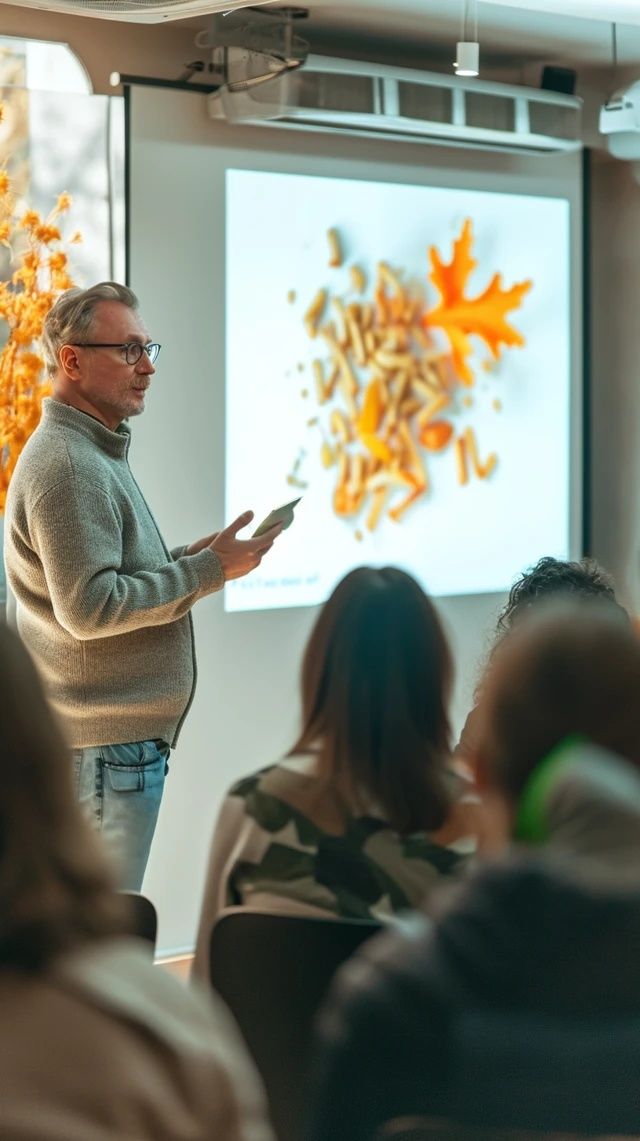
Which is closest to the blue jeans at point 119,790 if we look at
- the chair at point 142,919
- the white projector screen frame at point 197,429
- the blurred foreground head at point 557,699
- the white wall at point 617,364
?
the chair at point 142,919

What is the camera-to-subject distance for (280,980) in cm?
153

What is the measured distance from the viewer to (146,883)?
165 inches

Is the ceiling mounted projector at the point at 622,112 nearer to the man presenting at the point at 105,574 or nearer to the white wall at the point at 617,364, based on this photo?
the white wall at the point at 617,364

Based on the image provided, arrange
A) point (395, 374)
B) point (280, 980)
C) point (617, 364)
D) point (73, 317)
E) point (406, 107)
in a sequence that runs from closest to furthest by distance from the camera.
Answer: point (280, 980), point (73, 317), point (406, 107), point (395, 374), point (617, 364)

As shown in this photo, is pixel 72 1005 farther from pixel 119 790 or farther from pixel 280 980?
pixel 119 790

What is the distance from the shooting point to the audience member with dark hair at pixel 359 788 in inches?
59.9

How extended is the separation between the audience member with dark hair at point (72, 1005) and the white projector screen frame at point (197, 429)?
3231 millimetres

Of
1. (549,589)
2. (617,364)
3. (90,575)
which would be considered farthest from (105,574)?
(617,364)

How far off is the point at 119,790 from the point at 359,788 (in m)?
1.27

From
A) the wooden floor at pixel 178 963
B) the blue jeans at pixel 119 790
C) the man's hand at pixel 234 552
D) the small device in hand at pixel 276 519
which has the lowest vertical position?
the wooden floor at pixel 178 963

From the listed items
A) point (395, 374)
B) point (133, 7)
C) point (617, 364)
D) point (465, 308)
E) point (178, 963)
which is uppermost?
point (133, 7)

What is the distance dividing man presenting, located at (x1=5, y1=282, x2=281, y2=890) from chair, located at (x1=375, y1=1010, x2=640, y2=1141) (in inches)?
56.5

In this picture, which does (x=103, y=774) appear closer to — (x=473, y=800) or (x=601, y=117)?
(x=473, y=800)

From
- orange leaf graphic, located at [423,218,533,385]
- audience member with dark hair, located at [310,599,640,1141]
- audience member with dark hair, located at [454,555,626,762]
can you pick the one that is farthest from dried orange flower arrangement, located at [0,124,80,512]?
audience member with dark hair, located at [310,599,640,1141]
